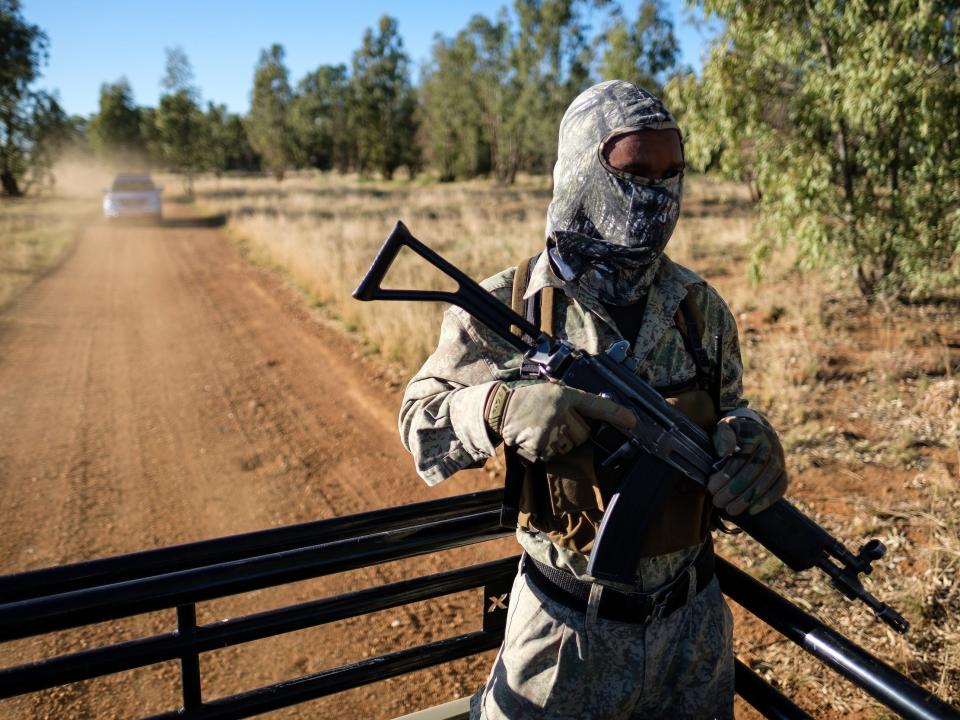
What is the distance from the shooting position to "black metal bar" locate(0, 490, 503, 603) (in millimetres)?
1440

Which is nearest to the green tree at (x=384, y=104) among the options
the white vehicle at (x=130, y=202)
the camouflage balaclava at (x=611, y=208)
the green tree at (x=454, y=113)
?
the green tree at (x=454, y=113)

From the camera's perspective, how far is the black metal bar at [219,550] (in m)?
1.44

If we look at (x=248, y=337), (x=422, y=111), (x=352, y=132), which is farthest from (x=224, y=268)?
(x=352, y=132)

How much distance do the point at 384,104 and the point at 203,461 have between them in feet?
145

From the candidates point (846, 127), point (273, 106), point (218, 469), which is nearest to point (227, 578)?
point (218, 469)

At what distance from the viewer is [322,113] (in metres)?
50.3

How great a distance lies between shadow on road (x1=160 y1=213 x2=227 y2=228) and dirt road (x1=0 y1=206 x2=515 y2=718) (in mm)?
11312

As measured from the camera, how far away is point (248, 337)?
8.85m

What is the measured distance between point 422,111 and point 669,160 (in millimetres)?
47451

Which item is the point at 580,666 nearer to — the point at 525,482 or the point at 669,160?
the point at 525,482

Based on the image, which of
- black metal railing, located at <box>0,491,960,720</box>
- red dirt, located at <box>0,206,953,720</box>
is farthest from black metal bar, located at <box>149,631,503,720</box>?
red dirt, located at <box>0,206,953,720</box>

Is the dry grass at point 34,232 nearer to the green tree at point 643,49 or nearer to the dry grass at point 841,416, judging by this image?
the dry grass at point 841,416

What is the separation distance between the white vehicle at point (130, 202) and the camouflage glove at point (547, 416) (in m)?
23.7

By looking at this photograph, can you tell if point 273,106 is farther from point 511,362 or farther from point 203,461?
point 511,362
